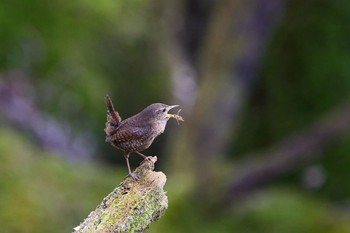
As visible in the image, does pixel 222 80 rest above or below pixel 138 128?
above

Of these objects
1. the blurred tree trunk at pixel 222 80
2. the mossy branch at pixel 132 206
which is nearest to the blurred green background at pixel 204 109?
the blurred tree trunk at pixel 222 80

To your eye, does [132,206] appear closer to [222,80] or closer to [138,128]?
[138,128]

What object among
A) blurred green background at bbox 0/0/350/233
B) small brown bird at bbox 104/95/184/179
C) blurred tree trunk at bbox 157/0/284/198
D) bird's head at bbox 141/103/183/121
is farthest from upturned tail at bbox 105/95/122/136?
blurred tree trunk at bbox 157/0/284/198

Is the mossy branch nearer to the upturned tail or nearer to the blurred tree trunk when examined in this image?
the upturned tail

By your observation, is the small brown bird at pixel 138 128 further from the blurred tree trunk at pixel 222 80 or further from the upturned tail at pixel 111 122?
the blurred tree trunk at pixel 222 80

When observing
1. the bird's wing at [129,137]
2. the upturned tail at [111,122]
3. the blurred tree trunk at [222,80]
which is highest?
the blurred tree trunk at [222,80]

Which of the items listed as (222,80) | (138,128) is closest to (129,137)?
(138,128)
